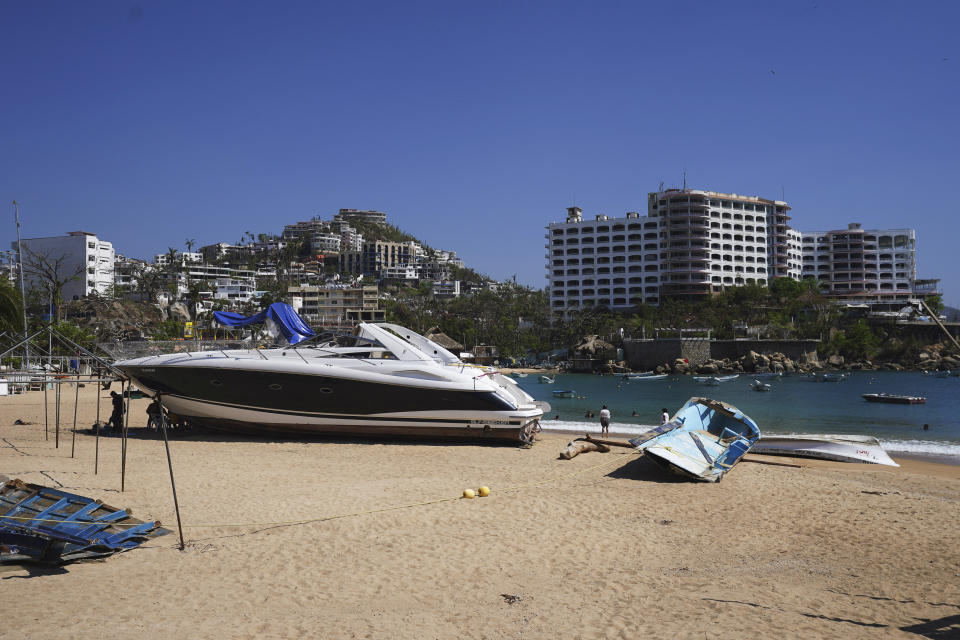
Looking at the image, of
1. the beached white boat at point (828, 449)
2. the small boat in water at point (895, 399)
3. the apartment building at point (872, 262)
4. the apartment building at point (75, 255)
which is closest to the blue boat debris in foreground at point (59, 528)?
the beached white boat at point (828, 449)

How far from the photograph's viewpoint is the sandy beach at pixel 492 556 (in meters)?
6.55

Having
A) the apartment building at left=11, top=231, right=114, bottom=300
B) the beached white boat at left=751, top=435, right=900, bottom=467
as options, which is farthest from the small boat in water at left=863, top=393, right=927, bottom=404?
the apartment building at left=11, top=231, right=114, bottom=300

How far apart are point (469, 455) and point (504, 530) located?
6.76m

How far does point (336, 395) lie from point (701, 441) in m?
9.50

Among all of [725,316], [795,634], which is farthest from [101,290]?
[795,634]

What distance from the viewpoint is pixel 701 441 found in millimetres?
15602

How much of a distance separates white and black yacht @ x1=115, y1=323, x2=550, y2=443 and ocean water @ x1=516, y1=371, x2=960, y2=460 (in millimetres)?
10750

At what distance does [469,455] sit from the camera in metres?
16.7

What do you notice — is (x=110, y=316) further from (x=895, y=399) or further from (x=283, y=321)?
(x=895, y=399)

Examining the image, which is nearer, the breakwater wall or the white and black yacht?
the white and black yacht

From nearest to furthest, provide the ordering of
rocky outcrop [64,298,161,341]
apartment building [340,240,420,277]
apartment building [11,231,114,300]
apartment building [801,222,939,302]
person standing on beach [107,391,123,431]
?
person standing on beach [107,391,123,431], rocky outcrop [64,298,161,341], apartment building [11,231,114,300], apartment building [801,222,939,302], apartment building [340,240,420,277]

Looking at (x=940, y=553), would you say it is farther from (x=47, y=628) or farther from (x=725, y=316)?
(x=725, y=316)

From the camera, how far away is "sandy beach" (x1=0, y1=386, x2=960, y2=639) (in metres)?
6.55

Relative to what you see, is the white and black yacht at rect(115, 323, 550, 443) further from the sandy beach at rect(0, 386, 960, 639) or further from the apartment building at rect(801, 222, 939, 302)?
the apartment building at rect(801, 222, 939, 302)
